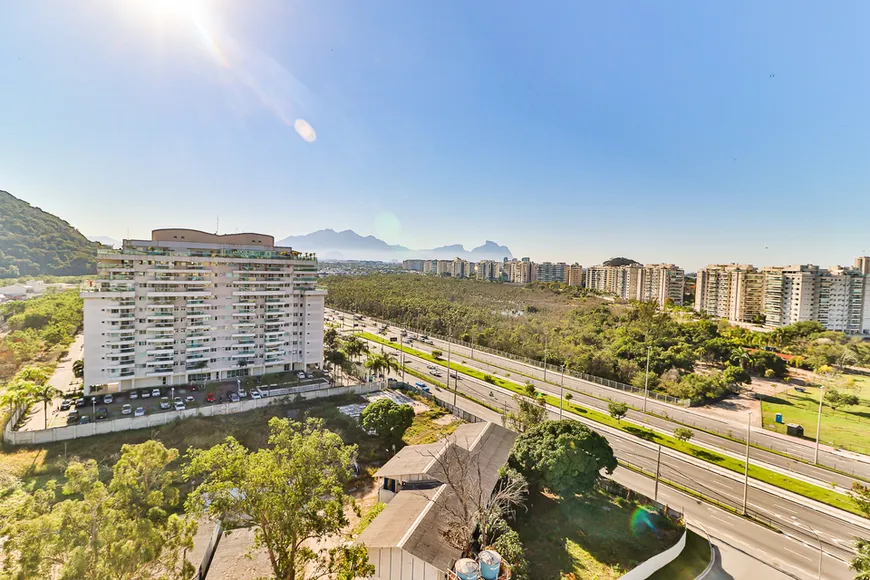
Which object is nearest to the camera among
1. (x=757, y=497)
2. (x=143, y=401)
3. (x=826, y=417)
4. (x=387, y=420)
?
(x=757, y=497)

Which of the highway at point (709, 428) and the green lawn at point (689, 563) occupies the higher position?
the highway at point (709, 428)

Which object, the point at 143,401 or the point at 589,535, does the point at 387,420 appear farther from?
the point at 143,401

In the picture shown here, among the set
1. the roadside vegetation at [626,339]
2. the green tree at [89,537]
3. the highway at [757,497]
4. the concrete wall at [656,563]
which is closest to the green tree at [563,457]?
the concrete wall at [656,563]

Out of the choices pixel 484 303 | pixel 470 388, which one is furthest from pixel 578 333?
pixel 484 303

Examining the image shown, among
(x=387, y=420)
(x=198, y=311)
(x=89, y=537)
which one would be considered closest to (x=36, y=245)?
(x=198, y=311)

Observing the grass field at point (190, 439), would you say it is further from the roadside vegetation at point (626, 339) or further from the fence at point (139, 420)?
the roadside vegetation at point (626, 339)

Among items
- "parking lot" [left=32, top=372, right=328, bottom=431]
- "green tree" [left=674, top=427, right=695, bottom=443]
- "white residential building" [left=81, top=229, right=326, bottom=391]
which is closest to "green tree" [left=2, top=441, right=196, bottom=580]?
"parking lot" [left=32, top=372, right=328, bottom=431]
